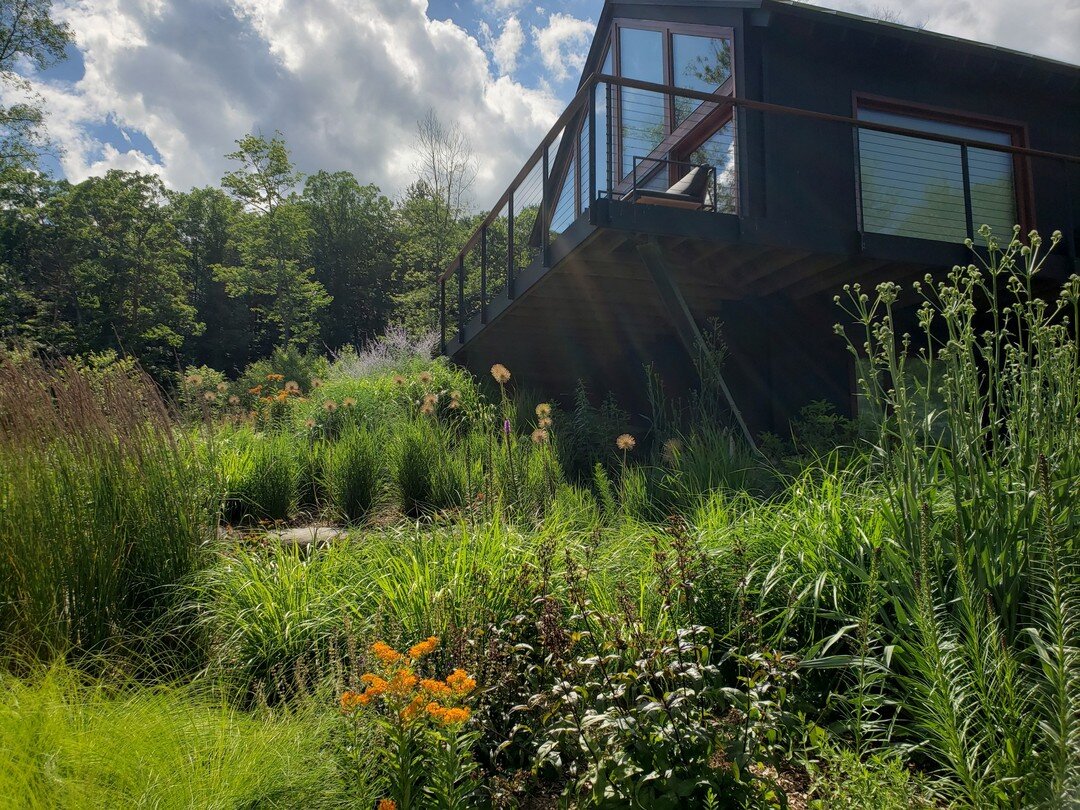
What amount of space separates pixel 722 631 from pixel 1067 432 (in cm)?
138

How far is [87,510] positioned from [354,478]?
238 cm

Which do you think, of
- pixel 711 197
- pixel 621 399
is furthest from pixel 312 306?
pixel 711 197

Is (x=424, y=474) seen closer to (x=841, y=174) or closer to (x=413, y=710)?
(x=413, y=710)

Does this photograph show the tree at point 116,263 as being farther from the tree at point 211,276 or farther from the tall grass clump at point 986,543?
the tall grass clump at point 986,543

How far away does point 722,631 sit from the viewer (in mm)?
2658

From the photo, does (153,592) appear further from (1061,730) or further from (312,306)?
(312,306)

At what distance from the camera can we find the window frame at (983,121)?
8.75 m

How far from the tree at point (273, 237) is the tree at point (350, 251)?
7.11m

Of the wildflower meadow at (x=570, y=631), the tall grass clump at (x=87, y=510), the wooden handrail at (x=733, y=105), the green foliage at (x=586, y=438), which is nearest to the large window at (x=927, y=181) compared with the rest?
the wooden handrail at (x=733, y=105)

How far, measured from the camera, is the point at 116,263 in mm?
24141

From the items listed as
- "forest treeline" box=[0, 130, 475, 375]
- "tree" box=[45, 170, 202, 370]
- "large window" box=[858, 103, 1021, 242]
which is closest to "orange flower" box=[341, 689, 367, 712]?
"large window" box=[858, 103, 1021, 242]

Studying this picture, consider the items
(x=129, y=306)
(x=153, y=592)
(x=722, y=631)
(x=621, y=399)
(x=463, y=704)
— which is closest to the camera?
(x=463, y=704)

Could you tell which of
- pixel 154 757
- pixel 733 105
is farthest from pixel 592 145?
pixel 154 757

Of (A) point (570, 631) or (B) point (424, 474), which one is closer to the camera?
(A) point (570, 631)
